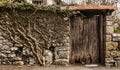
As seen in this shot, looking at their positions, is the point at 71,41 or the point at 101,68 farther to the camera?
the point at 71,41

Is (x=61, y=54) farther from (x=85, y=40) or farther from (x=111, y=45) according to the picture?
(x=111, y=45)

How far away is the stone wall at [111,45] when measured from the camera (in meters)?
8.32

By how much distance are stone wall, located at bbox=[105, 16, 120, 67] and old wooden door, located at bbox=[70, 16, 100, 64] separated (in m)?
0.58

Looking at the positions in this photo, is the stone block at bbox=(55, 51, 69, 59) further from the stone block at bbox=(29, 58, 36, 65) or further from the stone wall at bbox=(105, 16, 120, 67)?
the stone wall at bbox=(105, 16, 120, 67)

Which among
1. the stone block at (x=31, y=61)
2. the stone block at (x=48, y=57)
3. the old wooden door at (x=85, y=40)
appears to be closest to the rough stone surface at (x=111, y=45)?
the old wooden door at (x=85, y=40)

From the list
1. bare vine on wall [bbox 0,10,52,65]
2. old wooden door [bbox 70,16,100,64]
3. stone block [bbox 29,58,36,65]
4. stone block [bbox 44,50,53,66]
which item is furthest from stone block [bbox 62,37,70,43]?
stone block [bbox 29,58,36,65]

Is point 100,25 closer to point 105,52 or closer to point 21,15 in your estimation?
point 105,52

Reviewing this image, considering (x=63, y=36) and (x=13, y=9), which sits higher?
(x=13, y=9)

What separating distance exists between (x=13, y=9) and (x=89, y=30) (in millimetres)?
3210

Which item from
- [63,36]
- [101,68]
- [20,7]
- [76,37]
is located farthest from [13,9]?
[101,68]

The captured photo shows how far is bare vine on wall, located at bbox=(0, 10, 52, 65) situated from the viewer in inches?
331

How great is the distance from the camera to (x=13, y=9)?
8.37 m

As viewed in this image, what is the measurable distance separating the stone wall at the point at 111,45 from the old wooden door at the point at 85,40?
1.90ft

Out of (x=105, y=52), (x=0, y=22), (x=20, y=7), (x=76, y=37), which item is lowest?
(x=105, y=52)
